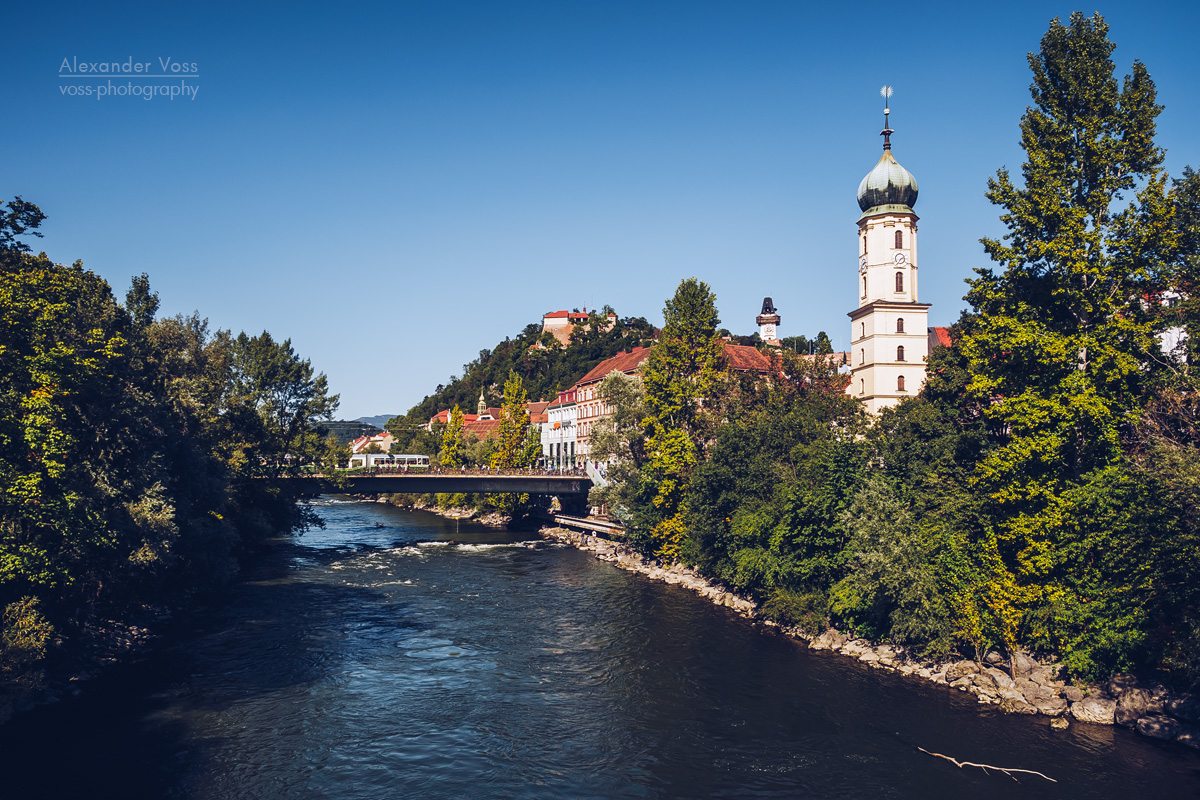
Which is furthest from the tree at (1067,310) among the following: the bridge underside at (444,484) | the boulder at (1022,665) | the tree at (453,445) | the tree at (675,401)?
the tree at (453,445)

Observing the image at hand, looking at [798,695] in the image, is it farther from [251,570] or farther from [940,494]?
[251,570]

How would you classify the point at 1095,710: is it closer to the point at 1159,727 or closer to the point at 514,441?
the point at 1159,727

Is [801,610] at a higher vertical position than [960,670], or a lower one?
higher

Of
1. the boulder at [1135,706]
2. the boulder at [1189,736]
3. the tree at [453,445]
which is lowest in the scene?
the boulder at [1189,736]

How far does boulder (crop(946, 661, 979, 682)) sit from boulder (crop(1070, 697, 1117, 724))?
404cm

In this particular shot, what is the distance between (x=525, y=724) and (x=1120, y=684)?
68.0 feet

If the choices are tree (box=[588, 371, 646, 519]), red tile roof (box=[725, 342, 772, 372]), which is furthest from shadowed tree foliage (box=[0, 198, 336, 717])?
red tile roof (box=[725, 342, 772, 372])

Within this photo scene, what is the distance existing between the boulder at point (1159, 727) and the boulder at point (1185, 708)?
254 millimetres

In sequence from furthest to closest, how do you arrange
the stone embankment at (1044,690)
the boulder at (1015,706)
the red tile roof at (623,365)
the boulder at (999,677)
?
1. the red tile roof at (623,365)
2. the boulder at (999,677)
3. the boulder at (1015,706)
4. the stone embankment at (1044,690)

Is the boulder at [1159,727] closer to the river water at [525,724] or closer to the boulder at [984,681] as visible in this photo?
the river water at [525,724]

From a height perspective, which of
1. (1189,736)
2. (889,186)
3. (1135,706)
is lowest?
(1189,736)

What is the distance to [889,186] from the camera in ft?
188

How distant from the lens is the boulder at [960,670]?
29.9 meters

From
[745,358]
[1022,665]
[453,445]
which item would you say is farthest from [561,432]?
[1022,665]
